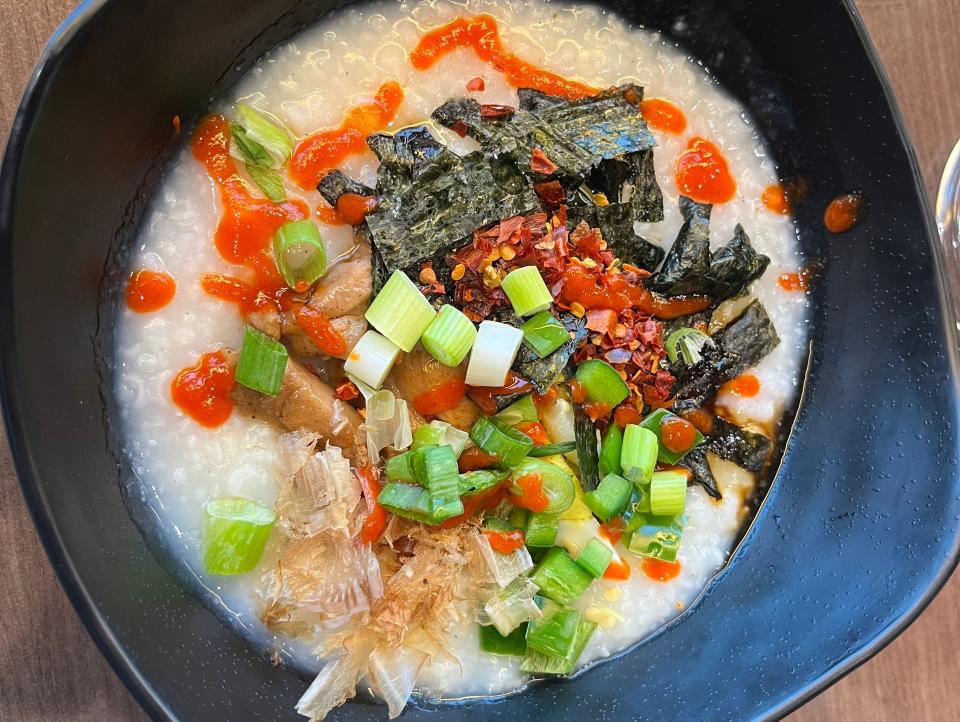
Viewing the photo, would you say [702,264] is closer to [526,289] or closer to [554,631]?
[526,289]

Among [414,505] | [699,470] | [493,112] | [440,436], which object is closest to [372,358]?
[440,436]

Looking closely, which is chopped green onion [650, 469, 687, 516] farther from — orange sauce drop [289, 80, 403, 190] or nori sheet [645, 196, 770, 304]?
orange sauce drop [289, 80, 403, 190]

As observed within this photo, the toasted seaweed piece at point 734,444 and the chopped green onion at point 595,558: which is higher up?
the toasted seaweed piece at point 734,444

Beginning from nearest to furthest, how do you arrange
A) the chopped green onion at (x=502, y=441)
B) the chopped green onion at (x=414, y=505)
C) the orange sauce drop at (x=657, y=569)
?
the chopped green onion at (x=414, y=505), the chopped green onion at (x=502, y=441), the orange sauce drop at (x=657, y=569)

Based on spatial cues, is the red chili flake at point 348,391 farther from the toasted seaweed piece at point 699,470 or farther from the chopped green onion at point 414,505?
the toasted seaweed piece at point 699,470

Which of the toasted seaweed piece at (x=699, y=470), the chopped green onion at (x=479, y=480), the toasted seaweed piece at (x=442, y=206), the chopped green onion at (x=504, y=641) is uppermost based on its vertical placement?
the toasted seaweed piece at (x=442, y=206)

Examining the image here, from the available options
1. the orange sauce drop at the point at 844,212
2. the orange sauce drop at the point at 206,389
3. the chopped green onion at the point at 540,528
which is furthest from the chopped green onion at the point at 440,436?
the orange sauce drop at the point at 844,212
